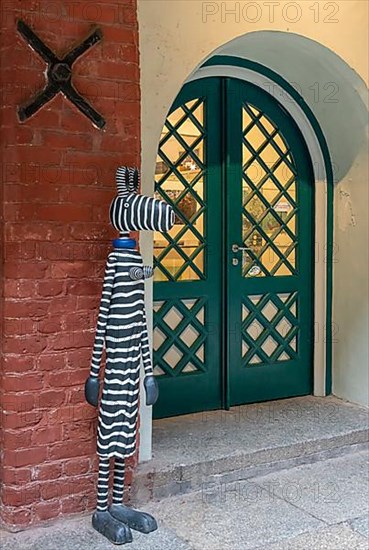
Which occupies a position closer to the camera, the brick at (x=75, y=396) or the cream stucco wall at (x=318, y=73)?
the brick at (x=75, y=396)

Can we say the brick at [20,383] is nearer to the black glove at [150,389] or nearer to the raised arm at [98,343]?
the raised arm at [98,343]

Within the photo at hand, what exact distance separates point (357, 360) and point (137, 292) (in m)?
2.16

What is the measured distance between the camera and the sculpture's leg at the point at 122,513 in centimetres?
321

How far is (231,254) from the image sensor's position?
462 cm

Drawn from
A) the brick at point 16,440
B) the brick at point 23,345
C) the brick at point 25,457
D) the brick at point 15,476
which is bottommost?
the brick at point 15,476

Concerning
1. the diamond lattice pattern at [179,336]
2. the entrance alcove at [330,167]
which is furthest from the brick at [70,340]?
the entrance alcove at [330,167]

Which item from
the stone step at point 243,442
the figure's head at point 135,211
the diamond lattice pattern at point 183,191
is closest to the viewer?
the figure's head at point 135,211

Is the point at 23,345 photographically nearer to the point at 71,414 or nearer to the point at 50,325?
the point at 50,325

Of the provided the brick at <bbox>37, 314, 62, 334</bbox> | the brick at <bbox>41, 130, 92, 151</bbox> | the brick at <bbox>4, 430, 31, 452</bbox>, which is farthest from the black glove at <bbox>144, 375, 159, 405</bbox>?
the brick at <bbox>41, 130, 92, 151</bbox>

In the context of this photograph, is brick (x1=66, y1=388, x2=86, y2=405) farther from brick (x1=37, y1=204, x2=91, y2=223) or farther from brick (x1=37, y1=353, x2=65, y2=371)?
brick (x1=37, y1=204, x2=91, y2=223)

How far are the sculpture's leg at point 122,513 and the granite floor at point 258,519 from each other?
1.8 inches

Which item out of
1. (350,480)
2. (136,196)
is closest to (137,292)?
(136,196)

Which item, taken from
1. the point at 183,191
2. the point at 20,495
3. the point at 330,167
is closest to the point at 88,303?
the point at 20,495

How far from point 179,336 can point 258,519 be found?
4.54 feet
